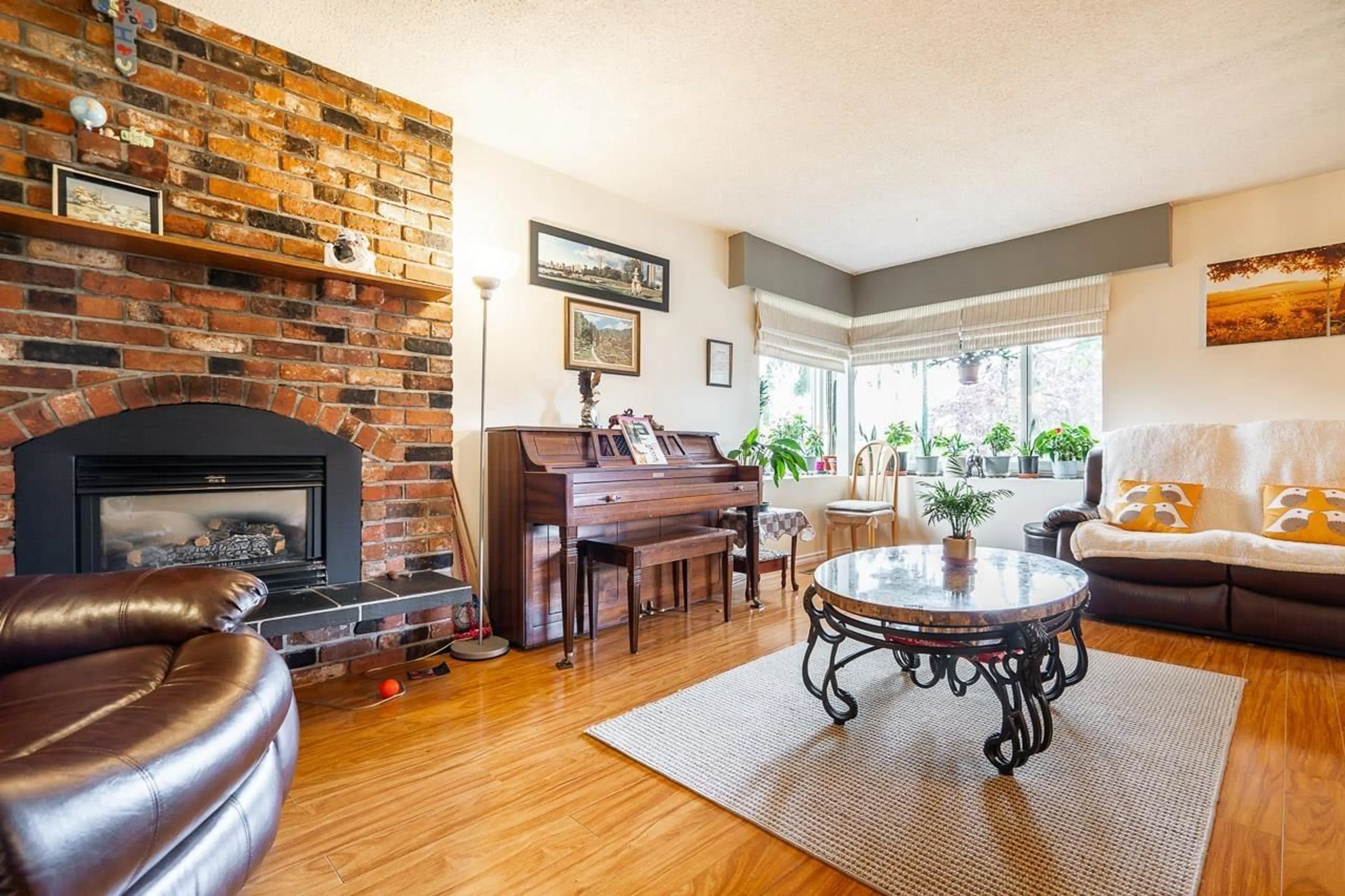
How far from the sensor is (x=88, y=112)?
2021 millimetres

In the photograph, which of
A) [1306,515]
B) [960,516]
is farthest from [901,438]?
[960,516]

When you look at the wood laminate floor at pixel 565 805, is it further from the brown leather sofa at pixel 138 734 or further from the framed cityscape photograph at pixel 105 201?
the framed cityscape photograph at pixel 105 201

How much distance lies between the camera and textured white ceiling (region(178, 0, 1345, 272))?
225cm

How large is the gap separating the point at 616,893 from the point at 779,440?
3.50m

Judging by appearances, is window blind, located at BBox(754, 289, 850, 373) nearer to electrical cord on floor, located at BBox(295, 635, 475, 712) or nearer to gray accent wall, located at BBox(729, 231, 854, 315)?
gray accent wall, located at BBox(729, 231, 854, 315)

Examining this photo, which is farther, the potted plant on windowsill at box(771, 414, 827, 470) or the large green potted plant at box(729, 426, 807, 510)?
the potted plant on windowsill at box(771, 414, 827, 470)

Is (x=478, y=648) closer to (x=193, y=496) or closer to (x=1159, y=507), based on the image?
(x=193, y=496)

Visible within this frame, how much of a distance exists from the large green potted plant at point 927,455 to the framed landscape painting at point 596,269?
268 centimetres

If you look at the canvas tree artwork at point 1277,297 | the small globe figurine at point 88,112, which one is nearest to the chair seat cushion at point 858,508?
the canvas tree artwork at point 1277,297

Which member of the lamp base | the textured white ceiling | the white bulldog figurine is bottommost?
the lamp base

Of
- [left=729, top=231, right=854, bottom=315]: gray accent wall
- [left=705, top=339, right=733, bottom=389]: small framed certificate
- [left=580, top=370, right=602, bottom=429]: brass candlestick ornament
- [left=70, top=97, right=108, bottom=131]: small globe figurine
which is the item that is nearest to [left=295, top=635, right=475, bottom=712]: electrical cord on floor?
[left=580, top=370, right=602, bottom=429]: brass candlestick ornament

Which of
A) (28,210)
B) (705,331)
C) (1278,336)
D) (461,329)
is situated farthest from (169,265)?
(1278,336)

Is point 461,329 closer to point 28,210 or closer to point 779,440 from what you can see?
point 28,210

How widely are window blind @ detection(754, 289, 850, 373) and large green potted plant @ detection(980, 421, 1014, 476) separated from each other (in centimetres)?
139
